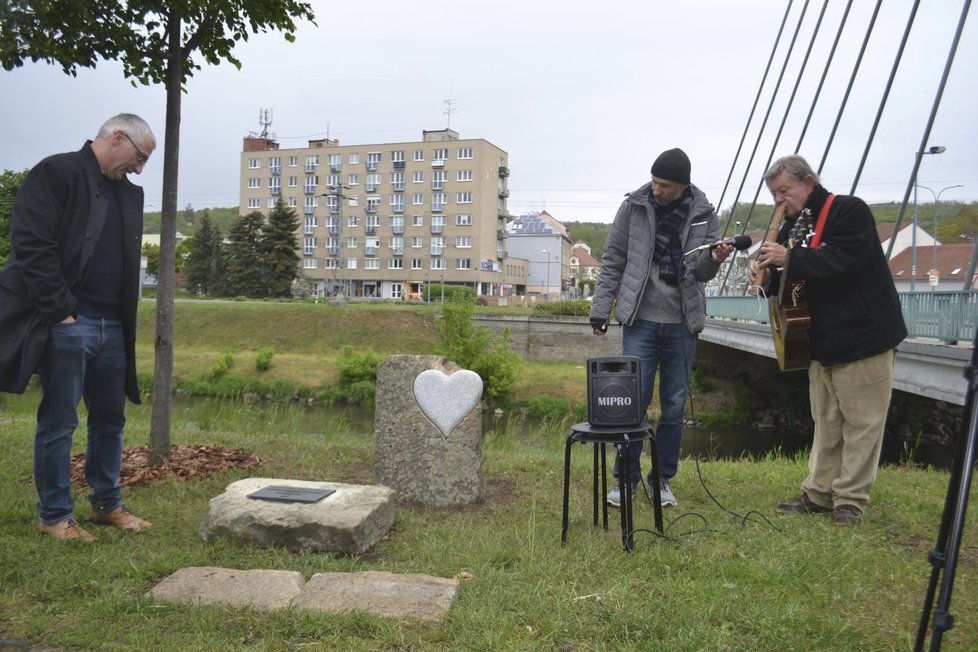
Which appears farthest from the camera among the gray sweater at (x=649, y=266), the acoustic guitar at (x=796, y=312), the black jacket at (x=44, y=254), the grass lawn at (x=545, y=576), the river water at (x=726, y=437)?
the river water at (x=726, y=437)

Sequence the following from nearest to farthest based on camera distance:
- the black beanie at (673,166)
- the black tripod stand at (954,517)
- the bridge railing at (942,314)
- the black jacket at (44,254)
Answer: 1. the black tripod stand at (954,517)
2. the black jacket at (44,254)
3. the black beanie at (673,166)
4. the bridge railing at (942,314)

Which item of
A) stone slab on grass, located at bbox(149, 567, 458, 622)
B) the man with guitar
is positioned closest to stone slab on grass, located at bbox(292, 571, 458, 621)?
stone slab on grass, located at bbox(149, 567, 458, 622)

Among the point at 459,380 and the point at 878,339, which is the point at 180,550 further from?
the point at 878,339

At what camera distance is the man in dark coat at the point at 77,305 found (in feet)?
10.9

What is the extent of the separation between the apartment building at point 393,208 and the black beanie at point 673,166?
5358 cm

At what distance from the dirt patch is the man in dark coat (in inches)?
36.6

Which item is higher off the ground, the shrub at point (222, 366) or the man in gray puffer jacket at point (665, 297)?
the man in gray puffer jacket at point (665, 297)

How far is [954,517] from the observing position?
6.93 ft

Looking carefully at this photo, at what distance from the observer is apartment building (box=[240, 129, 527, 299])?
6022cm

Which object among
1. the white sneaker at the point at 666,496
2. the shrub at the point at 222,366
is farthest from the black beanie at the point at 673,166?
the shrub at the point at 222,366

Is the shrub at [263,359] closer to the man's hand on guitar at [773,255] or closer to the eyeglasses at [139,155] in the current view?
the eyeglasses at [139,155]

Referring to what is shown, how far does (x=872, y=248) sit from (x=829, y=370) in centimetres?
69

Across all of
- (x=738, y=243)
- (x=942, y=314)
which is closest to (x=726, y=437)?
(x=942, y=314)

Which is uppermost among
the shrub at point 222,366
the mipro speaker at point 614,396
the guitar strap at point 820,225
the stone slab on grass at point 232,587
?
the guitar strap at point 820,225
